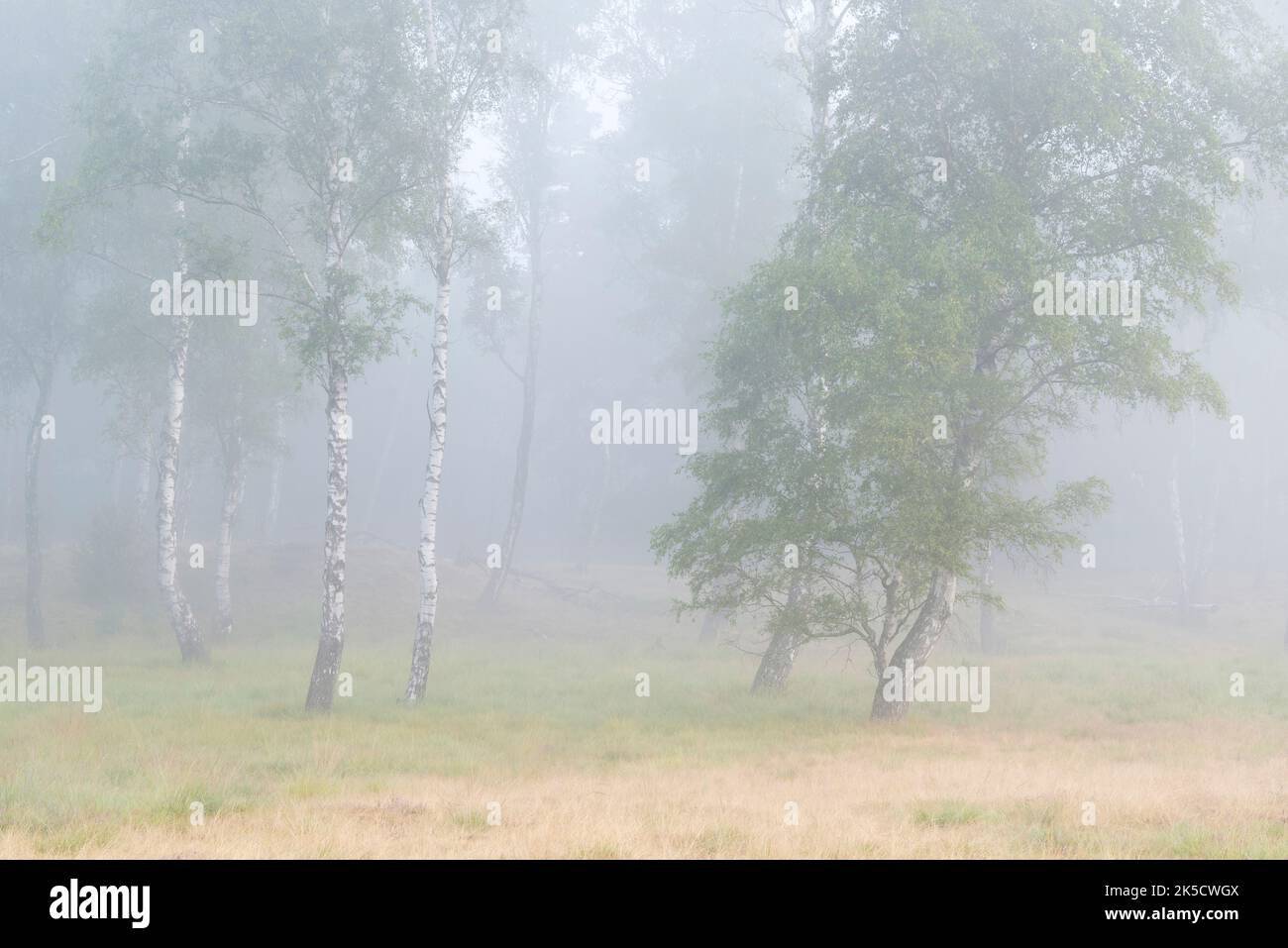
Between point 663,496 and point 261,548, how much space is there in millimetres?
25396

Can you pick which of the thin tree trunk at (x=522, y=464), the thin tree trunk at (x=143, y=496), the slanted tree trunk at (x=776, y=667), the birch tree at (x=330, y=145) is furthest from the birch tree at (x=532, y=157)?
the birch tree at (x=330, y=145)

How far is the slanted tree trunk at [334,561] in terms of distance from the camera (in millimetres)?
19688

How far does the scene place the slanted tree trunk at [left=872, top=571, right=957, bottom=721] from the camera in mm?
19266

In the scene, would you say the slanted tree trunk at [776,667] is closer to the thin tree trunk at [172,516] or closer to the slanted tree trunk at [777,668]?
the slanted tree trunk at [777,668]

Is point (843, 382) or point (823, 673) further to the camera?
point (823, 673)

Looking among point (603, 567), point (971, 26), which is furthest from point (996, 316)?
point (603, 567)

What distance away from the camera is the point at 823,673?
27.3 m

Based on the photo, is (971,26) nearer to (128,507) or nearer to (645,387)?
(128,507)

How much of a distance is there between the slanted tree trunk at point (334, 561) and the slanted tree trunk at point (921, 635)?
9940 mm

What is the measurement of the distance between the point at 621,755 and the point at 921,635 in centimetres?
635
